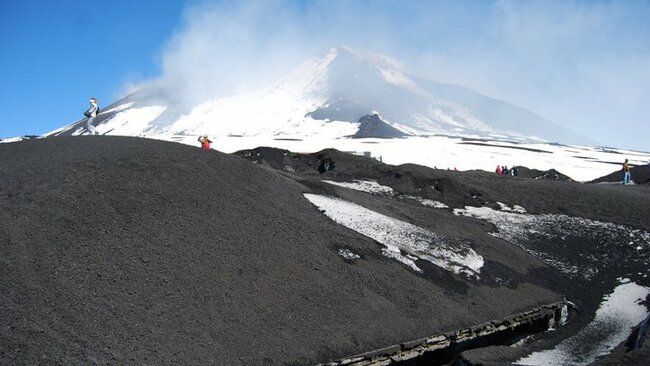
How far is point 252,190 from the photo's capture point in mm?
15328

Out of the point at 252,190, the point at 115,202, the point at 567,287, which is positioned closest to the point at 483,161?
the point at 567,287

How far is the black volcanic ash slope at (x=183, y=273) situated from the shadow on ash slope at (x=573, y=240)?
4280 millimetres

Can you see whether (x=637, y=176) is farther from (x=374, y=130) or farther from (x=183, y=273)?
(x=374, y=130)

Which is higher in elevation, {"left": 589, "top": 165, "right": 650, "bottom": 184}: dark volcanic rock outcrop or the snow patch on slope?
{"left": 589, "top": 165, "right": 650, "bottom": 184}: dark volcanic rock outcrop

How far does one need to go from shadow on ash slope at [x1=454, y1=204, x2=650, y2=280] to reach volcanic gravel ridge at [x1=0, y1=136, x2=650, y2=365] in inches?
48.1

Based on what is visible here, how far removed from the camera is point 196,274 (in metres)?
10.9

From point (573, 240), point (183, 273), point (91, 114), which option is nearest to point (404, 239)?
point (183, 273)

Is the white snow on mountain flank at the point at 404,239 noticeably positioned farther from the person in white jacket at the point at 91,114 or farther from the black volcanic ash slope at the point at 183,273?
the person in white jacket at the point at 91,114

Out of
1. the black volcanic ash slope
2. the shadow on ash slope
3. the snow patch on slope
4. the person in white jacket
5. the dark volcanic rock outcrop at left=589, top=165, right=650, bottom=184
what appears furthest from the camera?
the dark volcanic rock outcrop at left=589, top=165, right=650, bottom=184

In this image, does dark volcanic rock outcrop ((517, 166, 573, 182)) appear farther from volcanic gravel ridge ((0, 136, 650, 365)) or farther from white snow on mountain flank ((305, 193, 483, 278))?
white snow on mountain flank ((305, 193, 483, 278))

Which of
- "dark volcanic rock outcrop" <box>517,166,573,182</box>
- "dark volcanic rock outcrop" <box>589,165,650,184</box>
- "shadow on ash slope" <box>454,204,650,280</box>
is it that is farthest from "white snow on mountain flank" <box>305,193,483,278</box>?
"dark volcanic rock outcrop" <box>517,166,573,182</box>

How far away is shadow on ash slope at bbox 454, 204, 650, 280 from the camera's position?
19641 millimetres

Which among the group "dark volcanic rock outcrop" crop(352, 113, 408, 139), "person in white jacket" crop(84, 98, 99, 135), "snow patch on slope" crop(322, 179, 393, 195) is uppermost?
"dark volcanic rock outcrop" crop(352, 113, 408, 139)

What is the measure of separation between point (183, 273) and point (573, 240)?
53.8ft
